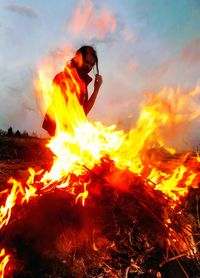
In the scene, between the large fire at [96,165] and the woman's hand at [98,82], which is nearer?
the large fire at [96,165]

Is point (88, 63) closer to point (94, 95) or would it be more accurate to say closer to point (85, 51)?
point (85, 51)

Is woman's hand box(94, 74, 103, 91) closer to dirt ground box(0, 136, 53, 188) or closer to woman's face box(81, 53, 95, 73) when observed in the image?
woman's face box(81, 53, 95, 73)

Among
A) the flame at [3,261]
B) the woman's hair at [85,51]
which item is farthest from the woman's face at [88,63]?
the flame at [3,261]

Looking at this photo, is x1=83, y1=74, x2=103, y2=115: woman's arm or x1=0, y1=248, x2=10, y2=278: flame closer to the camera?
x1=0, y1=248, x2=10, y2=278: flame

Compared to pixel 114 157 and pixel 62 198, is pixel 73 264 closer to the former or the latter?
pixel 62 198

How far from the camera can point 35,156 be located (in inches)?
497

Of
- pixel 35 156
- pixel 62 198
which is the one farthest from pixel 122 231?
pixel 35 156

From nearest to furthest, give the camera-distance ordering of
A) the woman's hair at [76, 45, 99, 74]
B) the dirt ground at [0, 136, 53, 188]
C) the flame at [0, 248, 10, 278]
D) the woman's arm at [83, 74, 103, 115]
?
the flame at [0, 248, 10, 278] → the woman's hair at [76, 45, 99, 74] → the woman's arm at [83, 74, 103, 115] → the dirt ground at [0, 136, 53, 188]

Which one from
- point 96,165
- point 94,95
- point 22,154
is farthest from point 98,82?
point 22,154

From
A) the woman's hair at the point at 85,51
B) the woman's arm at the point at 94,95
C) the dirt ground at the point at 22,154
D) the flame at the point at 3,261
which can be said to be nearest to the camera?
the flame at the point at 3,261

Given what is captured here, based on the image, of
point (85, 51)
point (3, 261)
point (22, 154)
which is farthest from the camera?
point (22, 154)

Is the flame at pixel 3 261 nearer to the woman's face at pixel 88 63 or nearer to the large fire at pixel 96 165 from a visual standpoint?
the large fire at pixel 96 165

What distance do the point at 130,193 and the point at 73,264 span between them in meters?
1.23

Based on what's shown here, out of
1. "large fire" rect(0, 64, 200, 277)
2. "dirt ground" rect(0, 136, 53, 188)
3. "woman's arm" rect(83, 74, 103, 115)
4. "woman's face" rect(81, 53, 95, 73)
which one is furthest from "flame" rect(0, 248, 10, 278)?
"dirt ground" rect(0, 136, 53, 188)
